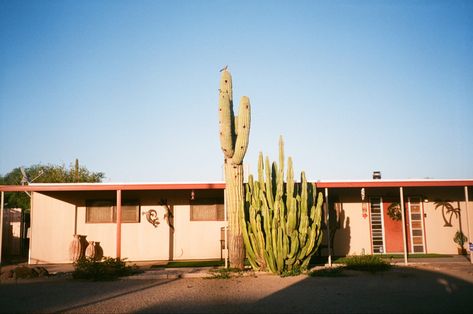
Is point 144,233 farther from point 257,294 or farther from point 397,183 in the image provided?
point 397,183

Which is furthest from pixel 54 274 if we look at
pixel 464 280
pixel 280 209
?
pixel 464 280

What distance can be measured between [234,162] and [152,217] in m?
5.45

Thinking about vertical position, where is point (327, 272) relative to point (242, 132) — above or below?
below

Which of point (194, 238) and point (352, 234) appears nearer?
point (194, 238)

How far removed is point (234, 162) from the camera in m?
11.7

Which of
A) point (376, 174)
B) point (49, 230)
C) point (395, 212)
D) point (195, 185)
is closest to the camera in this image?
point (195, 185)

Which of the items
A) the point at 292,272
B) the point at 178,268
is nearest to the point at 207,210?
the point at 178,268

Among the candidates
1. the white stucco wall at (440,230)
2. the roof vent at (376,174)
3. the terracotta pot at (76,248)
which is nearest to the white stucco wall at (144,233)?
the terracotta pot at (76,248)

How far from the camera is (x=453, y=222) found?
1591 cm

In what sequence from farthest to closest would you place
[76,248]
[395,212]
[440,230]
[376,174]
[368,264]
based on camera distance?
[376,174] → [440,230] → [395,212] → [76,248] → [368,264]

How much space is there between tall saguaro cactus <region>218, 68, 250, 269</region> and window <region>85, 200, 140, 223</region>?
533 centimetres

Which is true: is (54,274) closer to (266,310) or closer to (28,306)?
(28,306)

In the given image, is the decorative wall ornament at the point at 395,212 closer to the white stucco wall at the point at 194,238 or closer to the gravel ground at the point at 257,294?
the gravel ground at the point at 257,294

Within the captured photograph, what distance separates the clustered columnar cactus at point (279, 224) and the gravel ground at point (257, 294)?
540 millimetres
